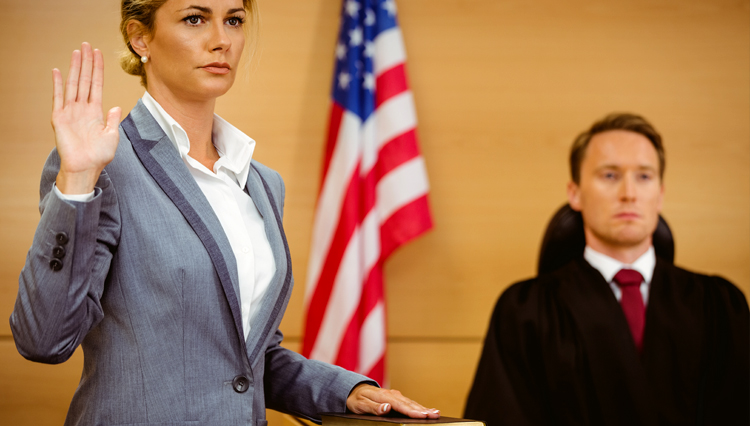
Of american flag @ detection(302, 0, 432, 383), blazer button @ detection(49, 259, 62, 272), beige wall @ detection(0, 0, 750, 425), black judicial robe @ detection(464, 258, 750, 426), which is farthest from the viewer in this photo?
beige wall @ detection(0, 0, 750, 425)

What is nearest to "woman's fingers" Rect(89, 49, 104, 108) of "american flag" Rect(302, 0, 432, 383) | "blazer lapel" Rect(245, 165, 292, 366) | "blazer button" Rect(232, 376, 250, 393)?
"blazer lapel" Rect(245, 165, 292, 366)

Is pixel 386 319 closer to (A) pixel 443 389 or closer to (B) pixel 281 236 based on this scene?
(A) pixel 443 389

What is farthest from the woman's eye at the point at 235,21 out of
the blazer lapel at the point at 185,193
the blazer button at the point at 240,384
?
the blazer button at the point at 240,384

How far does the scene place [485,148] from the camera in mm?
3160

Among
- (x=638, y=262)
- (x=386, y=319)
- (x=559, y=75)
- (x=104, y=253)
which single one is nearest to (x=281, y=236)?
(x=104, y=253)

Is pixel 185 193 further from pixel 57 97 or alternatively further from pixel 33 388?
pixel 33 388

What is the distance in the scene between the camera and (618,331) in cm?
226

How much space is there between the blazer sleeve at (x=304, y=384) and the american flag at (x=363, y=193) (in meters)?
1.57

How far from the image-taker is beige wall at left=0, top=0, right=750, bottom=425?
3016 mm

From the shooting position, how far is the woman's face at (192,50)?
3.63 feet

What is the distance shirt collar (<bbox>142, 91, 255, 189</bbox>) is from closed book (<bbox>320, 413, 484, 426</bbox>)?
0.46 meters

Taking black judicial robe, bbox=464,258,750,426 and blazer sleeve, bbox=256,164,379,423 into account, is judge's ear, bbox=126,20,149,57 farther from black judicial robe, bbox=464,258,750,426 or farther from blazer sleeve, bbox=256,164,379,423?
black judicial robe, bbox=464,258,750,426

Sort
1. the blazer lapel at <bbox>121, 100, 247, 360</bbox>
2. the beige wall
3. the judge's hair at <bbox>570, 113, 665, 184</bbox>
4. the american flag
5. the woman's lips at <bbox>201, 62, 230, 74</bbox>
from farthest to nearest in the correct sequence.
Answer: the beige wall
the american flag
the judge's hair at <bbox>570, 113, 665, 184</bbox>
the woman's lips at <bbox>201, 62, 230, 74</bbox>
the blazer lapel at <bbox>121, 100, 247, 360</bbox>

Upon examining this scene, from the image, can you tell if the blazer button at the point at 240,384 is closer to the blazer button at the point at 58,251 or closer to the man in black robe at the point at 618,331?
the blazer button at the point at 58,251
